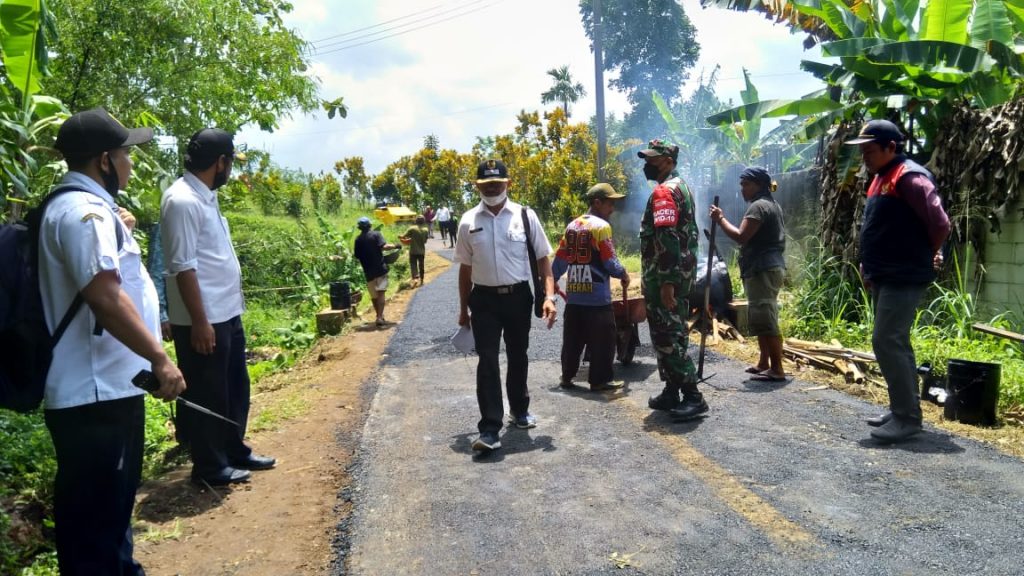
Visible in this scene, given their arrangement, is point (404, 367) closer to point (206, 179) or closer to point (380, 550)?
point (206, 179)

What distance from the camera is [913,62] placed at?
7.70m

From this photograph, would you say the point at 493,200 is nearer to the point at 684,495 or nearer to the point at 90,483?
the point at 684,495

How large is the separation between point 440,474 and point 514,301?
1.25m

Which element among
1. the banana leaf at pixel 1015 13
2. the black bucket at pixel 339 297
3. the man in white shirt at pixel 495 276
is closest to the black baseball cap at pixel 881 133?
the man in white shirt at pixel 495 276

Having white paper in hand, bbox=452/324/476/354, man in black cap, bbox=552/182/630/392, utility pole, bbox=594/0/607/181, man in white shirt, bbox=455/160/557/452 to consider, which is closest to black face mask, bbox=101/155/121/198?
man in white shirt, bbox=455/160/557/452

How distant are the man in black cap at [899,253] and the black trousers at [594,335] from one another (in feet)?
7.58

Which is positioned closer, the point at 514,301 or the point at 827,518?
the point at 827,518

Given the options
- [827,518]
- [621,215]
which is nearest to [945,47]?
[827,518]

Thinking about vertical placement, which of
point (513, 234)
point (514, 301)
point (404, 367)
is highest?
point (513, 234)

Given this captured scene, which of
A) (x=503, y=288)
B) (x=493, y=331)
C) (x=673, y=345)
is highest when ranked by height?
(x=503, y=288)

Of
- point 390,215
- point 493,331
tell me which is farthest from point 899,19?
point 390,215

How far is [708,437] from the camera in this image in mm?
5277

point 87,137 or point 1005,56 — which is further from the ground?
point 1005,56

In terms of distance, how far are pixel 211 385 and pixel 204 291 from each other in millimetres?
566
